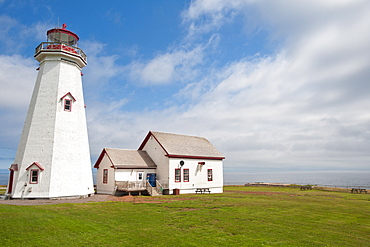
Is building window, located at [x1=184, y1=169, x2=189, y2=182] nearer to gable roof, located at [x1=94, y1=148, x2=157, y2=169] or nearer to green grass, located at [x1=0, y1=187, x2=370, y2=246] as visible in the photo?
gable roof, located at [x1=94, y1=148, x2=157, y2=169]

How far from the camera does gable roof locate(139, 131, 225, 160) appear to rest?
2888cm

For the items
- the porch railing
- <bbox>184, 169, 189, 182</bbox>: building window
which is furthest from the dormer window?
<bbox>184, 169, 189, 182</bbox>: building window

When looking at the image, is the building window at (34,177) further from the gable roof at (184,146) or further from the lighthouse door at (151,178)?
the gable roof at (184,146)

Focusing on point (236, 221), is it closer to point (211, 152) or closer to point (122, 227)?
point (122, 227)

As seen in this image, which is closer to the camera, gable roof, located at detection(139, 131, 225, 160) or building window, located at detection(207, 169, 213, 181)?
gable roof, located at detection(139, 131, 225, 160)

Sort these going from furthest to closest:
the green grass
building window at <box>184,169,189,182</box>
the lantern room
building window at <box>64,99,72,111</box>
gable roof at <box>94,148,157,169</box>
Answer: building window at <box>184,169,189,182</box>, gable roof at <box>94,148,157,169</box>, the lantern room, building window at <box>64,99,72,111</box>, the green grass

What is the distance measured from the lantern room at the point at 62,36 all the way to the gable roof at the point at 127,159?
1120 cm

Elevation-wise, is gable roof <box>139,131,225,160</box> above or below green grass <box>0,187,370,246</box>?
above

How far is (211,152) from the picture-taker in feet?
110

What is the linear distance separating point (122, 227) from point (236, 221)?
516 centimetres

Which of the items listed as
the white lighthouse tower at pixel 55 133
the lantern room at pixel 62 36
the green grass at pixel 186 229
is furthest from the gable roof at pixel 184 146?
the green grass at pixel 186 229

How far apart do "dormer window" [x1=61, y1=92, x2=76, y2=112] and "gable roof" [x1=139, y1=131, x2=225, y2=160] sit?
32.8 ft

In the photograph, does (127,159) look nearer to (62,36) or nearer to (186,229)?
(62,36)

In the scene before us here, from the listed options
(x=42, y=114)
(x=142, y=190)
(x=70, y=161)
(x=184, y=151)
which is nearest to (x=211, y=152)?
(x=184, y=151)
